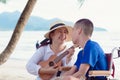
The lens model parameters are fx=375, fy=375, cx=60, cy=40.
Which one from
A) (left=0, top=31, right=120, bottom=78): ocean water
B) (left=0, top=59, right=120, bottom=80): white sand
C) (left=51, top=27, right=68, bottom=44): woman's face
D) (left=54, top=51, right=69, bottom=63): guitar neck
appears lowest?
(left=0, top=31, right=120, bottom=78): ocean water

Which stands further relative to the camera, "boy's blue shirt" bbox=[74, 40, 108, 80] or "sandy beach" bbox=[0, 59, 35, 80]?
"sandy beach" bbox=[0, 59, 35, 80]

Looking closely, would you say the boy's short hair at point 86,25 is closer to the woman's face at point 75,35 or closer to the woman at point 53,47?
the woman's face at point 75,35

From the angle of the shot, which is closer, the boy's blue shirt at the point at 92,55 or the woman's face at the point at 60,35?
the boy's blue shirt at the point at 92,55

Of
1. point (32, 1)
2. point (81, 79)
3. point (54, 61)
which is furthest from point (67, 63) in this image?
point (32, 1)

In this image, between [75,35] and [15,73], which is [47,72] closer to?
[75,35]

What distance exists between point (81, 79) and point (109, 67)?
0.37 metres

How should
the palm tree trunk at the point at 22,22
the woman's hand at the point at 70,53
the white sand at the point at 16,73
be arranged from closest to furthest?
the woman's hand at the point at 70,53 → the palm tree trunk at the point at 22,22 → the white sand at the point at 16,73

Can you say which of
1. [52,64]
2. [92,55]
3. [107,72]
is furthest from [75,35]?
[52,64]

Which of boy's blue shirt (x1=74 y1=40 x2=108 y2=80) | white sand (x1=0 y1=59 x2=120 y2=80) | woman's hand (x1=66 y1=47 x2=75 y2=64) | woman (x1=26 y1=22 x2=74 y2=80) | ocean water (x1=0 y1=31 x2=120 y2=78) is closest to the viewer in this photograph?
boy's blue shirt (x1=74 y1=40 x2=108 y2=80)

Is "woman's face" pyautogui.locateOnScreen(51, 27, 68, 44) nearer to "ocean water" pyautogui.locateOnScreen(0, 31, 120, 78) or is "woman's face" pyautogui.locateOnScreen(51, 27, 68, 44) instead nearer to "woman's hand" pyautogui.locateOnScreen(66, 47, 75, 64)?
"woman's hand" pyautogui.locateOnScreen(66, 47, 75, 64)

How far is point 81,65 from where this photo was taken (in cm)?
311

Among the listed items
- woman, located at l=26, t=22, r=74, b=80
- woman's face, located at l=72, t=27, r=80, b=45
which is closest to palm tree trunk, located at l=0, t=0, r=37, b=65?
woman, located at l=26, t=22, r=74, b=80

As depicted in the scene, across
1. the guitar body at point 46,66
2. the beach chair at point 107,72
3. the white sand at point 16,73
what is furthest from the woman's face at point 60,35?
the white sand at point 16,73

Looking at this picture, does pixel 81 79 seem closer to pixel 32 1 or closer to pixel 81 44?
pixel 81 44
